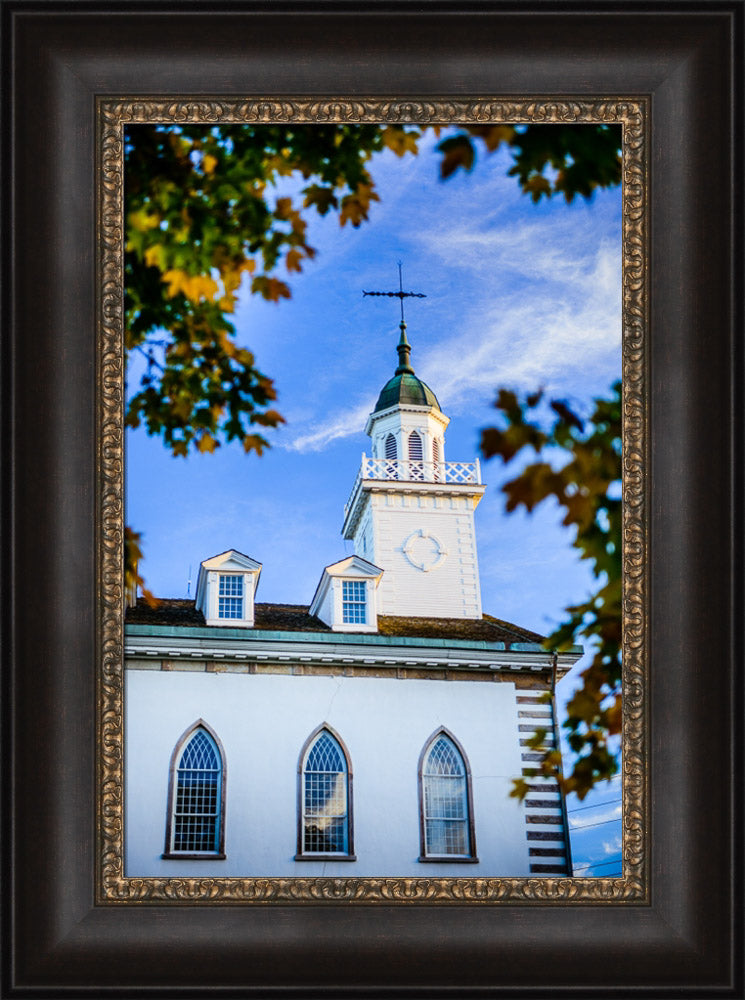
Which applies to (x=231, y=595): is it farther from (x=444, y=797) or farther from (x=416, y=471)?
(x=444, y=797)

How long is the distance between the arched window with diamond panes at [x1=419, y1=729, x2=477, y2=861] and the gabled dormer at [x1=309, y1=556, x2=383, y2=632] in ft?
1.61

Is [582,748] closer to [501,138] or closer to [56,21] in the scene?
[501,138]

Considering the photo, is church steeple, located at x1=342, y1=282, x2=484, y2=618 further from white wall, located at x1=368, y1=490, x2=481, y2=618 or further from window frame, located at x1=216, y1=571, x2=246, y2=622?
window frame, located at x1=216, y1=571, x2=246, y2=622

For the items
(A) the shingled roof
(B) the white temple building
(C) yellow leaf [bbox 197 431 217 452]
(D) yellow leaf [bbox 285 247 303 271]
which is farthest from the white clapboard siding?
(D) yellow leaf [bbox 285 247 303 271]

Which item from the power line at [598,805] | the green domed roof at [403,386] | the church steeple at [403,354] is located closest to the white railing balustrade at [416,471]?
the green domed roof at [403,386]

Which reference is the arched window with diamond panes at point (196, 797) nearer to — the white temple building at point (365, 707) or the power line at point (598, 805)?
the white temple building at point (365, 707)

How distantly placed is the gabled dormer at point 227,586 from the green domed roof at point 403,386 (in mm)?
713

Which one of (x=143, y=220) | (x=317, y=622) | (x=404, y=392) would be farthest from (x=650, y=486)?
(x=143, y=220)

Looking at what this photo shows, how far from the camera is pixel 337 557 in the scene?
3635mm

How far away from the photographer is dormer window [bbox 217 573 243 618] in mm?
3467

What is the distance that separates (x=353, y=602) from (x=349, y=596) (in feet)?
0.15

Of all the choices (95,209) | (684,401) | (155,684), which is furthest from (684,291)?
(155,684)

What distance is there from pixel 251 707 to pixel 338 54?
2.27 meters

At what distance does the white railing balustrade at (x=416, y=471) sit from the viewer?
11.8 ft
